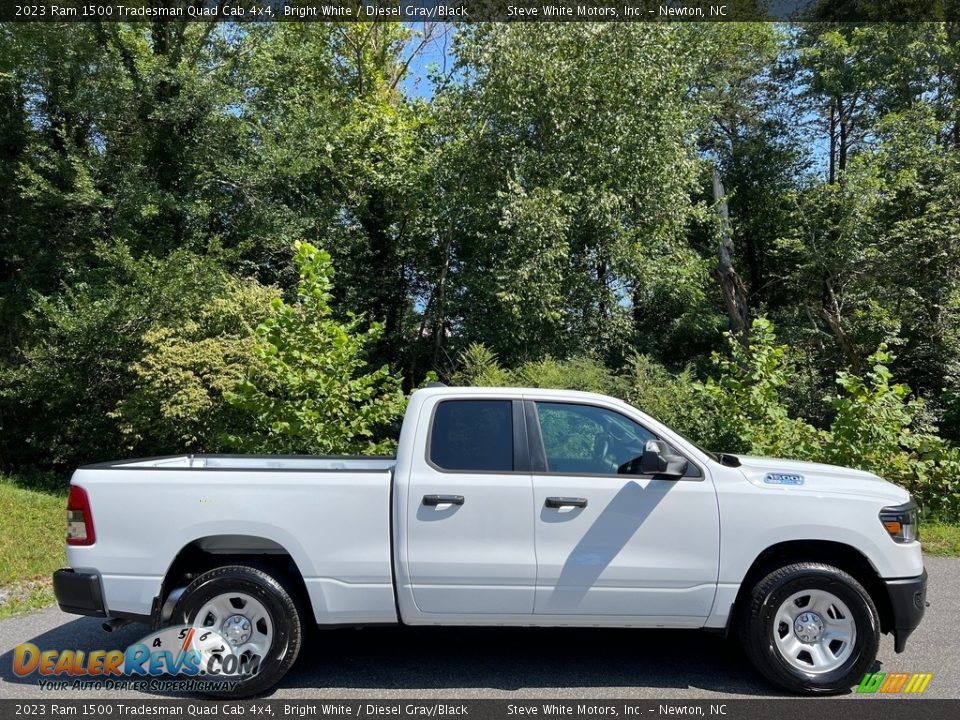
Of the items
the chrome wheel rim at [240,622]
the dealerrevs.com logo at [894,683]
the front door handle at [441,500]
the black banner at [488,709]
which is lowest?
the dealerrevs.com logo at [894,683]

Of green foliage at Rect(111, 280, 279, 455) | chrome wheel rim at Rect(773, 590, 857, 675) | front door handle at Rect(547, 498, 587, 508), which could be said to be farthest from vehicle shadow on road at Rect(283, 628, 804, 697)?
green foliage at Rect(111, 280, 279, 455)

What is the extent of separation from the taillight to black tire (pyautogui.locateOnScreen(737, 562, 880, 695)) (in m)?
4.03

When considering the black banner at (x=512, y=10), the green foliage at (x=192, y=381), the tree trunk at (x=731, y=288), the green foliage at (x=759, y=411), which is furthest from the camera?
the tree trunk at (x=731, y=288)

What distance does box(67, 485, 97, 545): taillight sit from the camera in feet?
16.7

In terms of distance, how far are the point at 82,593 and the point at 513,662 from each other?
9.07 feet

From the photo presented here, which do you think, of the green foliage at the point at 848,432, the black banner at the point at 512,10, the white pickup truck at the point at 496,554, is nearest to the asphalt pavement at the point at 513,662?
the white pickup truck at the point at 496,554

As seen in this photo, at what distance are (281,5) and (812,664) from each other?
54.4 feet

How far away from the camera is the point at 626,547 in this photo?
510 centimetres

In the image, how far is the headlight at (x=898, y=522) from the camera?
5156mm

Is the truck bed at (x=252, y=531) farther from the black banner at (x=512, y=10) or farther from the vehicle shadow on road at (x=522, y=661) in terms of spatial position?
the black banner at (x=512, y=10)

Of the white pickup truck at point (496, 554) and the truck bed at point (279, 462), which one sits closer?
the white pickup truck at point (496, 554)

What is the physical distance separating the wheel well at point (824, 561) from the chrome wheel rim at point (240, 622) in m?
2.90

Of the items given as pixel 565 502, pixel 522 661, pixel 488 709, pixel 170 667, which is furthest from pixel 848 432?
pixel 170 667

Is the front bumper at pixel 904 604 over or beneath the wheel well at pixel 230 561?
beneath
